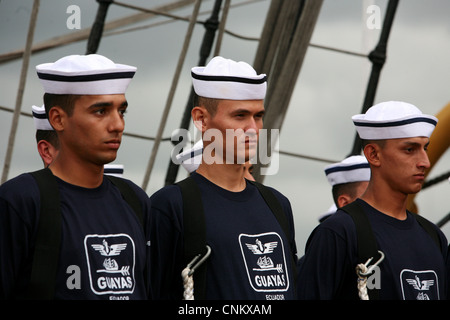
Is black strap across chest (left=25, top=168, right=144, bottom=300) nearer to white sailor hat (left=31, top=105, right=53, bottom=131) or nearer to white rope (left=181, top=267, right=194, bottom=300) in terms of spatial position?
white rope (left=181, top=267, right=194, bottom=300)

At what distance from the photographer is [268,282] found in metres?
3.42

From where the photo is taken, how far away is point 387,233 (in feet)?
12.7

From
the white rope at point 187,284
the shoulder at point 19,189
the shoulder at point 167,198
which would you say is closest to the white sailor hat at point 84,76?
the shoulder at point 19,189

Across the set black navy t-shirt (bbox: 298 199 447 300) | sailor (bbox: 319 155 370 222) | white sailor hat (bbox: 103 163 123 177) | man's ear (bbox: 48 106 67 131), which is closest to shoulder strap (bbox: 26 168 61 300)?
man's ear (bbox: 48 106 67 131)

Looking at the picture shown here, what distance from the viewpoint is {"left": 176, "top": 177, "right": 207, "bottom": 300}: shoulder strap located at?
338 centimetres

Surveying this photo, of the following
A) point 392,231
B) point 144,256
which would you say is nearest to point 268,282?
point 144,256

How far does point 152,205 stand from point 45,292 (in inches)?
25.5

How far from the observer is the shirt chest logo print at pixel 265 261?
3.41 metres

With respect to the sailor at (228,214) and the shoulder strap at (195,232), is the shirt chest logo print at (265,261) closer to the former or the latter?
the sailor at (228,214)

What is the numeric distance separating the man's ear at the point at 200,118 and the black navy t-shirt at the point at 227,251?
0.24 m

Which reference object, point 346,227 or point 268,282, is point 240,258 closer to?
point 268,282

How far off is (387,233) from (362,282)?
0.28 m

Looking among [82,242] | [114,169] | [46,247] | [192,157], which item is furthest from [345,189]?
[46,247]

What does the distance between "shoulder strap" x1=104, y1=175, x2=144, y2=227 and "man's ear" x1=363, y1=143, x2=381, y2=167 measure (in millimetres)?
1113
